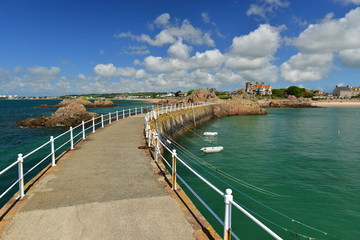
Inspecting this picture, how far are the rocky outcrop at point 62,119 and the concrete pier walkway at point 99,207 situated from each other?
1202 inches

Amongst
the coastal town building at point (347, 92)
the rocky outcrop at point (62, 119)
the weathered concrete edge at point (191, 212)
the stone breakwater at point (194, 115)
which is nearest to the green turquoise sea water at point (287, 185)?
the weathered concrete edge at point (191, 212)

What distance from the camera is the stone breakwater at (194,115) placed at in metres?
22.9

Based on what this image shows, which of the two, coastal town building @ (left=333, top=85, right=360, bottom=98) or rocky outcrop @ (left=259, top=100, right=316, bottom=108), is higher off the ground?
coastal town building @ (left=333, top=85, right=360, bottom=98)

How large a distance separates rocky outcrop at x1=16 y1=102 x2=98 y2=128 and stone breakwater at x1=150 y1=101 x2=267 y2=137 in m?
18.9

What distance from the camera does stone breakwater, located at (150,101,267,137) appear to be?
22875 millimetres

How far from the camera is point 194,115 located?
38188mm

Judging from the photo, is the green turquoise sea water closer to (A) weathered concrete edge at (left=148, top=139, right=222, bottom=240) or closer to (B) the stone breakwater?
(A) weathered concrete edge at (left=148, top=139, right=222, bottom=240)

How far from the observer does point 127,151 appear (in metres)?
11.3

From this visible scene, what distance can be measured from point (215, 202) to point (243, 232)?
2.28m

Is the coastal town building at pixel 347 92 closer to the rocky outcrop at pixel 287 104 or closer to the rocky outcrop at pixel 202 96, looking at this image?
the rocky outcrop at pixel 287 104

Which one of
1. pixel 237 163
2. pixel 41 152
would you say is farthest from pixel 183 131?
pixel 41 152

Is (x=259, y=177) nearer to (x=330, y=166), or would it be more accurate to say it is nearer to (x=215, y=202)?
(x=215, y=202)

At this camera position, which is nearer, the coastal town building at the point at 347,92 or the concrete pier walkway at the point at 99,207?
the concrete pier walkway at the point at 99,207

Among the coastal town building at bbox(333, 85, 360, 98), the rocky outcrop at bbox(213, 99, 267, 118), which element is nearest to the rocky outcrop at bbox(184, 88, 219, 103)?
the rocky outcrop at bbox(213, 99, 267, 118)
